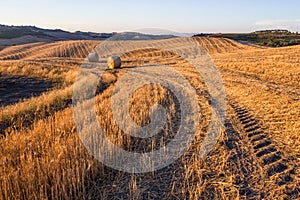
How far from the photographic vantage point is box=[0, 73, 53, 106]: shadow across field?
11587 mm

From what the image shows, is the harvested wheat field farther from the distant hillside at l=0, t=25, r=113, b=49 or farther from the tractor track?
the distant hillside at l=0, t=25, r=113, b=49

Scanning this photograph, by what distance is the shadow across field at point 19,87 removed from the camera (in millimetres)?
11587

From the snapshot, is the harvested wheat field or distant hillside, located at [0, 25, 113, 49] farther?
distant hillside, located at [0, 25, 113, 49]

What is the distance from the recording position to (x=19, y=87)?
46.2 feet

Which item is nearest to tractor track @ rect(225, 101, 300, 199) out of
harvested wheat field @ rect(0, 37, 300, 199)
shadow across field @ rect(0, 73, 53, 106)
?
harvested wheat field @ rect(0, 37, 300, 199)

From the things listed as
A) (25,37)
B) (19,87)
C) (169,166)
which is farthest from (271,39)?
(25,37)

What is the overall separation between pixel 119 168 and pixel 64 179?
3.21 ft

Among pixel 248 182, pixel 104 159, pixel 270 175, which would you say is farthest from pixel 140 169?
pixel 270 175

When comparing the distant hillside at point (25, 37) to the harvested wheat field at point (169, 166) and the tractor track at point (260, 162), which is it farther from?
the tractor track at point (260, 162)

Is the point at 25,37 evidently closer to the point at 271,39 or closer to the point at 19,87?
the point at 271,39

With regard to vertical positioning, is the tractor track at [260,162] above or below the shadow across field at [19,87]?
above

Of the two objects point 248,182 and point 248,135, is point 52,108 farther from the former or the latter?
point 248,182

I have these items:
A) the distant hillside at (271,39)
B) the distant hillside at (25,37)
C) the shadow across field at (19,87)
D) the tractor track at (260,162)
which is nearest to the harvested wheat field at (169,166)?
the tractor track at (260,162)

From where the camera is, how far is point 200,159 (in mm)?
4031
